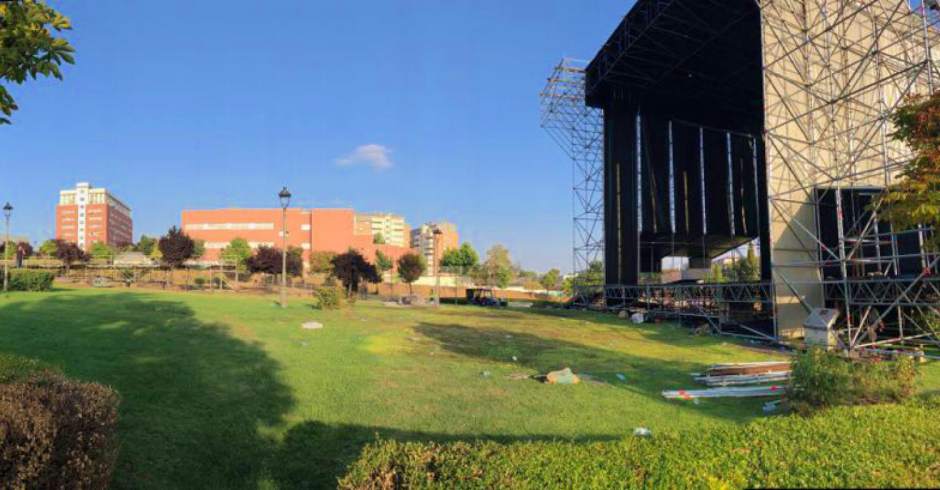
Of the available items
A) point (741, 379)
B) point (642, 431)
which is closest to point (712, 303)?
point (741, 379)

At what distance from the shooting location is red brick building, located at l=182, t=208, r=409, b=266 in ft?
264

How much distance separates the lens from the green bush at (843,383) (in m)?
5.26

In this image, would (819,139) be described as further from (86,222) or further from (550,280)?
(86,222)

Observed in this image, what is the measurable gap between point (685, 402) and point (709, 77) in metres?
25.1

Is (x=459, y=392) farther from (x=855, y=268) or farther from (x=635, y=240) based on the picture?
(x=635, y=240)

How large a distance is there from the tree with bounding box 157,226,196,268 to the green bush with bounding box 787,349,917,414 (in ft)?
123

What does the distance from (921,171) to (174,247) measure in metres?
38.5

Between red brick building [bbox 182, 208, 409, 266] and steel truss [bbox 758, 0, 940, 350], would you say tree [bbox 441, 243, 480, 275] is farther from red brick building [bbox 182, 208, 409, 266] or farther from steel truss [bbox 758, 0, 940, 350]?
steel truss [bbox 758, 0, 940, 350]

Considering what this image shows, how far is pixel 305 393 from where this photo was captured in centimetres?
652

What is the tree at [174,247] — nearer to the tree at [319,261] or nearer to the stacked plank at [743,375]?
the tree at [319,261]

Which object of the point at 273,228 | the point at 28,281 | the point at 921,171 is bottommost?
the point at 28,281

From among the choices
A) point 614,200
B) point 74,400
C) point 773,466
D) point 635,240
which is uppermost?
point 614,200

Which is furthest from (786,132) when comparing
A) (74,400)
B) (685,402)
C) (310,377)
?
(74,400)

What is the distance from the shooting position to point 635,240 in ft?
92.9
